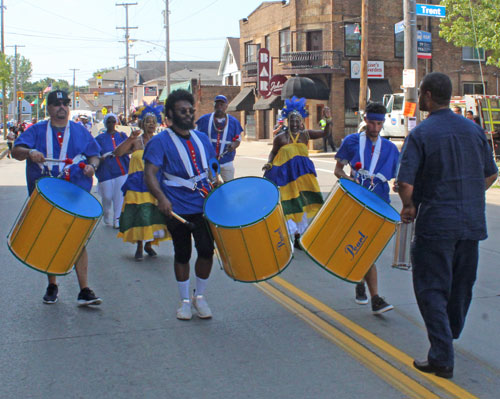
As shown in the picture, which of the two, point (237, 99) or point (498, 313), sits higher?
point (237, 99)

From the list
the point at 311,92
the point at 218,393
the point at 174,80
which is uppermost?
the point at 174,80

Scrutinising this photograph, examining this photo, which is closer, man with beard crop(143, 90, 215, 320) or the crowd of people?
the crowd of people

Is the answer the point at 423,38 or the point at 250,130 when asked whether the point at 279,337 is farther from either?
the point at 250,130

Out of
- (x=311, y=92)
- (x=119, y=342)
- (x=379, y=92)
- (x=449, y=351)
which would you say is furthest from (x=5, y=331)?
(x=379, y=92)

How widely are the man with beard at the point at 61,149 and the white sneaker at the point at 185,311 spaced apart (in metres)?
0.89

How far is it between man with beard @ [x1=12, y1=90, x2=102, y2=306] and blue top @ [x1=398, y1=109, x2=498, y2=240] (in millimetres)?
3104

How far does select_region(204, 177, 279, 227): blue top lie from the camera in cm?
507

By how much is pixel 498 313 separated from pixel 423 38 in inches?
627

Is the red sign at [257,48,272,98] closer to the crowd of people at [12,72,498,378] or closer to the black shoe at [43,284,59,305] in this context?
the crowd of people at [12,72,498,378]

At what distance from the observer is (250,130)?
47.6 m

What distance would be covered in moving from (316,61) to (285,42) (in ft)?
13.2

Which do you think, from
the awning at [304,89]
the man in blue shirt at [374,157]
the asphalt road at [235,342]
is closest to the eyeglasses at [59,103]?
the asphalt road at [235,342]

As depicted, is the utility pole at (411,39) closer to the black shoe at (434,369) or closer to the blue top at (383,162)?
the blue top at (383,162)

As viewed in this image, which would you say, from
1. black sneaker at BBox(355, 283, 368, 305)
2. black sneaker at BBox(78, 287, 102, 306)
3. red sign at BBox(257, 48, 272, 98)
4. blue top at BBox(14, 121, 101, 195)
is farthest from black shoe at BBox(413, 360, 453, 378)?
red sign at BBox(257, 48, 272, 98)
